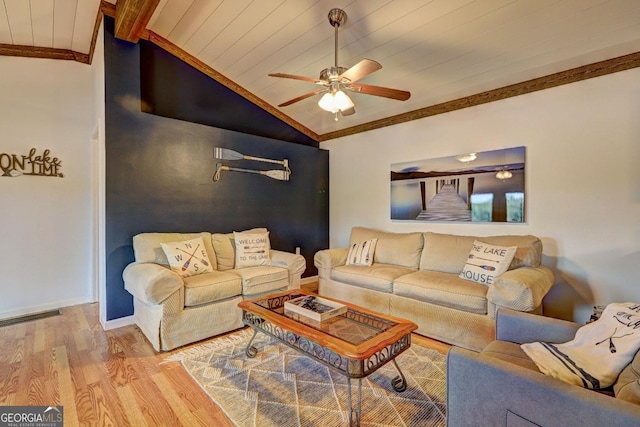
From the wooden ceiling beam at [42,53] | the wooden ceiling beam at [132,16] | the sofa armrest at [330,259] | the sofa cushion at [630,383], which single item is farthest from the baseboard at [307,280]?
the wooden ceiling beam at [42,53]

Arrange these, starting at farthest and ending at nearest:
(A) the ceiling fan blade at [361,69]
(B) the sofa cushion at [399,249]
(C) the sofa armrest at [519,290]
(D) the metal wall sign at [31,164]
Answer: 1. (B) the sofa cushion at [399,249]
2. (D) the metal wall sign at [31,164]
3. (C) the sofa armrest at [519,290]
4. (A) the ceiling fan blade at [361,69]

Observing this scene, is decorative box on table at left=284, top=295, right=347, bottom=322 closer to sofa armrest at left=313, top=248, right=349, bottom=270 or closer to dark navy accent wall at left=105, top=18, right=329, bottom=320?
sofa armrest at left=313, top=248, right=349, bottom=270

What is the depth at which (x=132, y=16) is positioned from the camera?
8.96ft

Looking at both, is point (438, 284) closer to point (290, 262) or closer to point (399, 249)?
point (399, 249)

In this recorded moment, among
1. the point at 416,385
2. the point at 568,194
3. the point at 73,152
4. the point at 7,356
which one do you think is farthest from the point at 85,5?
the point at 568,194

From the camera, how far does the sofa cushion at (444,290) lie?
2.54 m

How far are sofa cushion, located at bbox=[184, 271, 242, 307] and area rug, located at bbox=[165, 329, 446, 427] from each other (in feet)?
1.35

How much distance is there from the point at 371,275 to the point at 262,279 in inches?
46.2

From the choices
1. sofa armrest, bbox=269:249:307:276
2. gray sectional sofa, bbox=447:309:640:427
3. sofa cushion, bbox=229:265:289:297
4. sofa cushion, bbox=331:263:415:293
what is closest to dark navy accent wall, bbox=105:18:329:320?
sofa armrest, bbox=269:249:307:276

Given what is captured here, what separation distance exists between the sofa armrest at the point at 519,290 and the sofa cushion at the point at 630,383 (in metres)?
1.18

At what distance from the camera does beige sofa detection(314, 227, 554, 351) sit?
2.42 metres

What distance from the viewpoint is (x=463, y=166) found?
11.6 ft

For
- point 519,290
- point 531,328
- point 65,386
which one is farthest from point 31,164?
point 519,290

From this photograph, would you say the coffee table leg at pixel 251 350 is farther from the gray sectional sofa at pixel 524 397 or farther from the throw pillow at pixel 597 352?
the throw pillow at pixel 597 352
